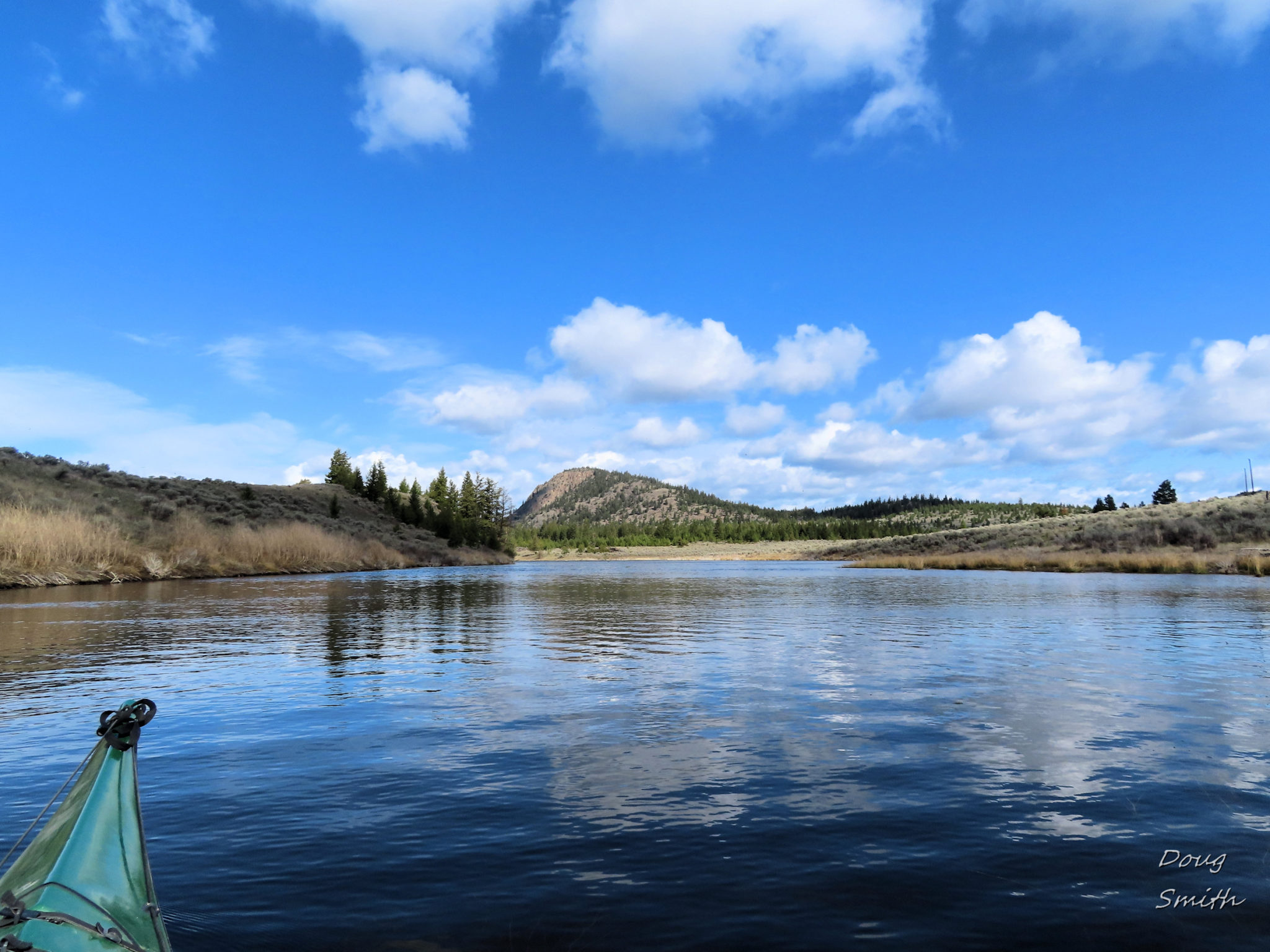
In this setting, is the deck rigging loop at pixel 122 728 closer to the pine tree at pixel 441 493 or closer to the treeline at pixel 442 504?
the treeline at pixel 442 504

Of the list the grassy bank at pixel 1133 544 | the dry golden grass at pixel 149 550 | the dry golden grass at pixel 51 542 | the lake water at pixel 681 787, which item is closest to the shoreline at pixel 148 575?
the dry golden grass at pixel 149 550

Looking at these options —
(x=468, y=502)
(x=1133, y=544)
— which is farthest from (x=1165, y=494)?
(x=468, y=502)

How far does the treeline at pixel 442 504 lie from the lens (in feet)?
393

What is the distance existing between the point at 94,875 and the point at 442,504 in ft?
466

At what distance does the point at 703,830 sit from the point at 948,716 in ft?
19.3

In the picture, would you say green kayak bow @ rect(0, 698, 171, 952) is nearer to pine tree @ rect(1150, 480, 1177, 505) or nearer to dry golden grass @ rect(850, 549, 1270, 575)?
dry golden grass @ rect(850, 549, 1270, 575)

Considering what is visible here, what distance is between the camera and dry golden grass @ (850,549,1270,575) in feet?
154

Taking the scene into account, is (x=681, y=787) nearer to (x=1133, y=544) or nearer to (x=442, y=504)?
(x=1133, y=544)

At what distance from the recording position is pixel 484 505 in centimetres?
15000

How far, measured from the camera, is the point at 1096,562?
55.1 m

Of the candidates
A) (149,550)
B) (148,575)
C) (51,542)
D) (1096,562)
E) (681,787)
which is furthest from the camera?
(1096,562)

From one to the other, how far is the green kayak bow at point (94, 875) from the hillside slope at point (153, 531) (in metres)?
40.2

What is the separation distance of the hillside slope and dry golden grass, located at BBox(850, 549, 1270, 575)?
5356 cm

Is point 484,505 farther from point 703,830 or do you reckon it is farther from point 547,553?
point 703,830
